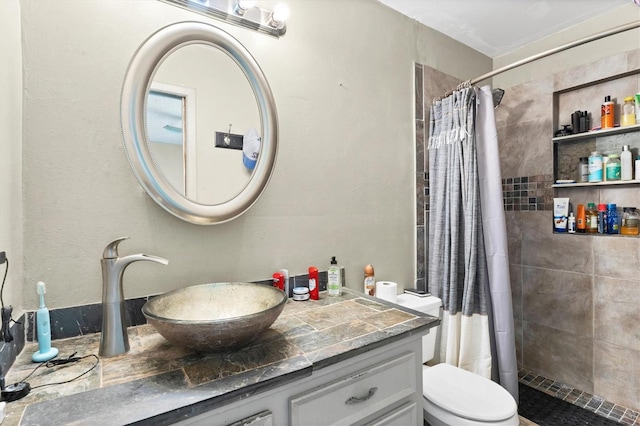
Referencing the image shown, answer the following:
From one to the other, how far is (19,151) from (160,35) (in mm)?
611

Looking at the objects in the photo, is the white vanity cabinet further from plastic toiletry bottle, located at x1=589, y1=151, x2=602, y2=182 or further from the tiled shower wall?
plastic toiletry bottle, located at x1=589, y1=151, x2=602, y2=182

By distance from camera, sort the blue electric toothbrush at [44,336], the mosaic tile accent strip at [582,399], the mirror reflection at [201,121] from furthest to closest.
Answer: the mosaic tile accent strip at [582,399] → the mirror reflection at [201,121] → the blue electric toothbrush at [44,336]

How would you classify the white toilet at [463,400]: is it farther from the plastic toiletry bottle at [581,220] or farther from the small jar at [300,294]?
the plastic toiletry bottle at [581,220]

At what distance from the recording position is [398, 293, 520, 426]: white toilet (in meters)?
1.30

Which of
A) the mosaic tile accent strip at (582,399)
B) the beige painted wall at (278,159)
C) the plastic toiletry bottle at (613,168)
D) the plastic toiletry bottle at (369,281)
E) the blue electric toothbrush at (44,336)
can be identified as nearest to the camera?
the blue electric toothbrush at (44,336)

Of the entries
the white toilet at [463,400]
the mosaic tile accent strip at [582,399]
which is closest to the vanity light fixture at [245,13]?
the white toilet at [463,400]

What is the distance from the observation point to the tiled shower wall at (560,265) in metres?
1.98

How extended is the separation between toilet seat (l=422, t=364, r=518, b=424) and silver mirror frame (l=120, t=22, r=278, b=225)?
1171 mm

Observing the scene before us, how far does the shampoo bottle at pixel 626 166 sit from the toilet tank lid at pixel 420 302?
1.38 meters

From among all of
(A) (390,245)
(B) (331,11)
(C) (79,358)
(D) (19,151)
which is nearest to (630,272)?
(A) (390,245)

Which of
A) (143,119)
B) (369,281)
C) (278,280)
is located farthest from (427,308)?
(143,119)

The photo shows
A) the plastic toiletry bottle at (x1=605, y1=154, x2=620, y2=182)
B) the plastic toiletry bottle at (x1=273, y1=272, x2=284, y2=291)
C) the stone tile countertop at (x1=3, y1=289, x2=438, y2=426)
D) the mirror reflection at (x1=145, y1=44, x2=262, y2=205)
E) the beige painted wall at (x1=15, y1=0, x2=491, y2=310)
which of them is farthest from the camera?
the plastic toiletry bottle at (x1=605, y1=154, x2=620, y2=182)

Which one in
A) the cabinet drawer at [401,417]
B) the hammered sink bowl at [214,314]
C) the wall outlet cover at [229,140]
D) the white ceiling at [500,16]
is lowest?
the cabinet drawer at [401,417]

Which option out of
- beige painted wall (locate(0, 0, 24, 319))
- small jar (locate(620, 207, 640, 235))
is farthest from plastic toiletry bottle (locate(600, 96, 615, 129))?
beige painted wall (locate(0, 0, 24, 319))
